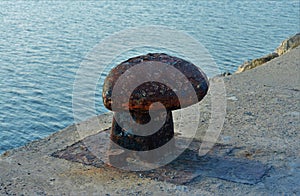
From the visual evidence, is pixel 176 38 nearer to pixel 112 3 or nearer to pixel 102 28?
pixel 102 28

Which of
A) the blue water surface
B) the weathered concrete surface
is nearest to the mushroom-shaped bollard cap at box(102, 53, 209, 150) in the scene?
the weathered concrete surface

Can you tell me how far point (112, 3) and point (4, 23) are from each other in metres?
5.31

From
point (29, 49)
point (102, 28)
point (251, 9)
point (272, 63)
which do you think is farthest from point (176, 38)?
point (251, 9)

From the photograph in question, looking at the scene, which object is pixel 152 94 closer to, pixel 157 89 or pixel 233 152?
pixel 157 89

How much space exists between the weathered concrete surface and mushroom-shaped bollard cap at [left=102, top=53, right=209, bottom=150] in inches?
12.9

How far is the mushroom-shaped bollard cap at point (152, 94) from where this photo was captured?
4.30 meters

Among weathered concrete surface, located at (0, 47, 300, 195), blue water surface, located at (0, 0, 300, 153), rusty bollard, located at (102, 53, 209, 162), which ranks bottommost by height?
blue water surface, located at (0, 0, 300, 153)

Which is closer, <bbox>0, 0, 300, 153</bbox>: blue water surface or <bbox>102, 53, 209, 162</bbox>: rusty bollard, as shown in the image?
<bbox>102, 53, 209, 162</bbox>: rusty bollard

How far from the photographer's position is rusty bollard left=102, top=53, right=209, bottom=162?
4.30 metres

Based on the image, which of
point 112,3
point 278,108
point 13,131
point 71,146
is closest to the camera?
point 71,146

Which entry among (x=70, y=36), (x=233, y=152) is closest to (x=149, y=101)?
(x=233, y=152)

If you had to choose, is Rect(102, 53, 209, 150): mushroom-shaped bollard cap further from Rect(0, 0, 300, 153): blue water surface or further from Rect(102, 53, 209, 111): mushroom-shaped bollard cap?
Rect(0, 0, 300, 153): blue water surface

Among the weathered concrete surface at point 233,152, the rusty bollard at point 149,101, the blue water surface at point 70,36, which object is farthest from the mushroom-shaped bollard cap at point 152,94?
the blue water surface at point 70,36

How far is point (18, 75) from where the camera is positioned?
10461 millimetres
